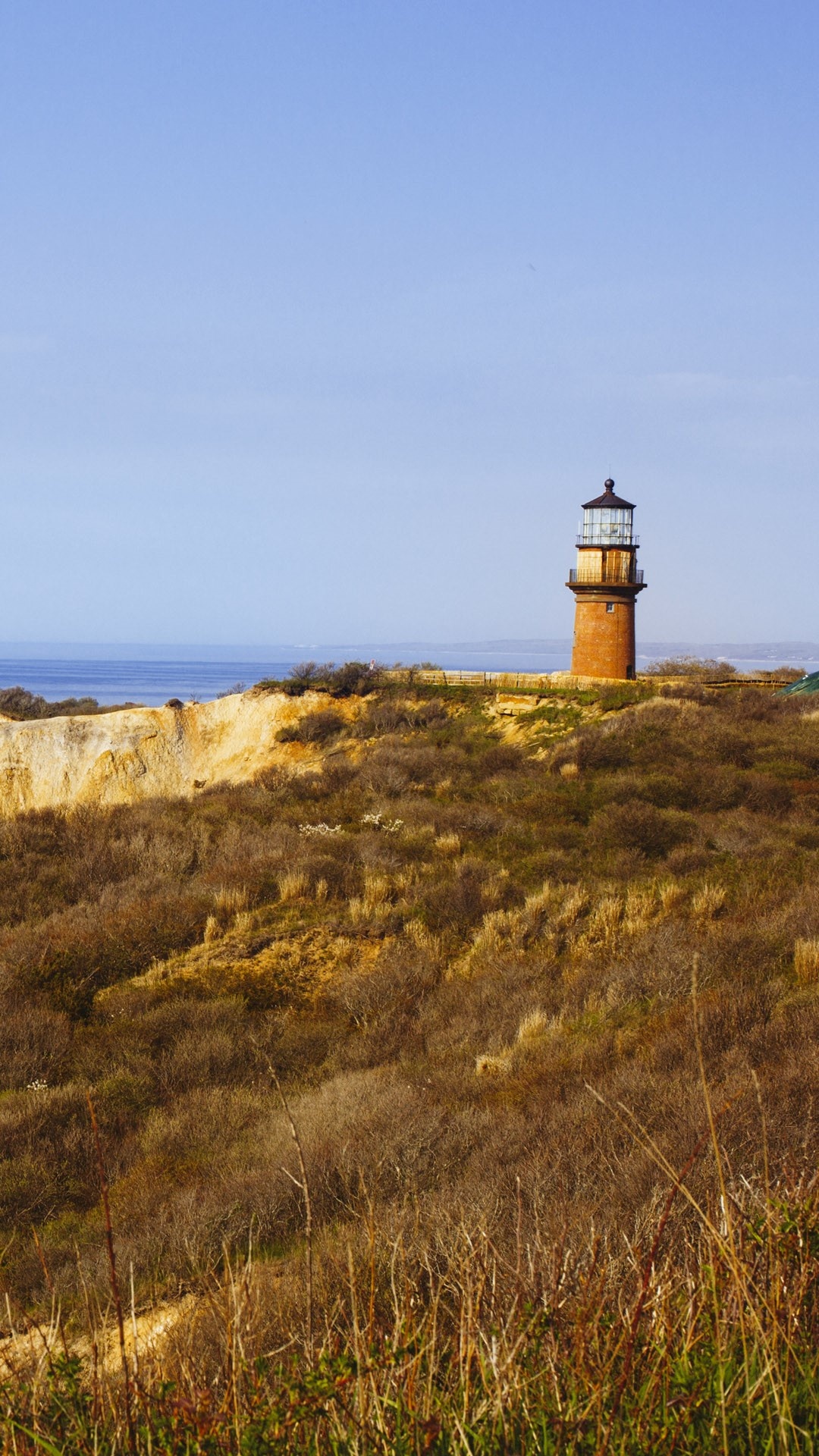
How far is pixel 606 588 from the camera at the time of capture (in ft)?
105

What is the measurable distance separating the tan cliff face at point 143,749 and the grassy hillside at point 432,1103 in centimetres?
783

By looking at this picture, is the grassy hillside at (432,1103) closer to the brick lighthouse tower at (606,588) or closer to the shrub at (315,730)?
the shrub at (315,730)

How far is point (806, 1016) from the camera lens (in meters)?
7.61

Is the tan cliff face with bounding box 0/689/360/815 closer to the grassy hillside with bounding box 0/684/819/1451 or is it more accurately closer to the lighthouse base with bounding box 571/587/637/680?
the grassy hillside with bounding box 0/684/819/1451

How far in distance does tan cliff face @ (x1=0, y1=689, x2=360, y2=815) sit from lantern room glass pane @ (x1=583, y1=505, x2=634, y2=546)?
973 cm

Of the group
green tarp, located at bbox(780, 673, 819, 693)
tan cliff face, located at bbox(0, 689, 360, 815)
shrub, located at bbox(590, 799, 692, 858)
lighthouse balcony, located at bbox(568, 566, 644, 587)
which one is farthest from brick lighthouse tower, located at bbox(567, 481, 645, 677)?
shrub, located at bbox(590, 799, 692, 858)

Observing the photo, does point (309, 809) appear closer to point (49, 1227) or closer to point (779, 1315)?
point (49, 1227)

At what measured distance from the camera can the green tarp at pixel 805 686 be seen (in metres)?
29.1

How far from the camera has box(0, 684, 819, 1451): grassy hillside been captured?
265 centimetres

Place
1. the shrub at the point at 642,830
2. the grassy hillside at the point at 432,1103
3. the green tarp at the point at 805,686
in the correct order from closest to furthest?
the grassy hillside at the point at 432,1103 → the shrub at the point at 642,830 → the green tarp at the point at 805,686

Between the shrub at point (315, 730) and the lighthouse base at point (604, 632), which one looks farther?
the lighthouse base at point (604, 632)

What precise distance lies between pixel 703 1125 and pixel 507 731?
21123mm

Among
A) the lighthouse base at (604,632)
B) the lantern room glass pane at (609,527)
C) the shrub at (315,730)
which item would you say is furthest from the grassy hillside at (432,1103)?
the lantern room glass pane at (609,527)

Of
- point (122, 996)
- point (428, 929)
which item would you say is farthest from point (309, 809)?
point (122, 996)
